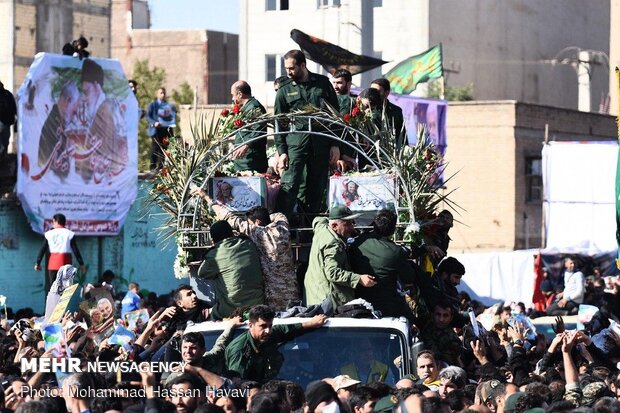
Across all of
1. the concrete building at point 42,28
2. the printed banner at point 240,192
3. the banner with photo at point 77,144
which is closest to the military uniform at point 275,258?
the printed banner at point 240,192

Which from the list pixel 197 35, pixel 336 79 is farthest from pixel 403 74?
pixel 197 35

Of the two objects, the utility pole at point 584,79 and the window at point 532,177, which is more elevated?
the utility pole at point 584,79

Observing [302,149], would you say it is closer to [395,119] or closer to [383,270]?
[395,119]

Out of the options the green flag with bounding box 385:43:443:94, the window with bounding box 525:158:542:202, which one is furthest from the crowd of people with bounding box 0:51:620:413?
the window with bounding box 525:158:542:202

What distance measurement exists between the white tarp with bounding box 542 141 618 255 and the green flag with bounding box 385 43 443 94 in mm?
5139

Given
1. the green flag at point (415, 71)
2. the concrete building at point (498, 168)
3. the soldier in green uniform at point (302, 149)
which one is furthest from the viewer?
the concrete building at point (498, 168)

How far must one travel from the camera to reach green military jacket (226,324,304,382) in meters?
10.8

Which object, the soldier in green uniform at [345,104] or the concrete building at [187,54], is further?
the concrete building at [187,54]

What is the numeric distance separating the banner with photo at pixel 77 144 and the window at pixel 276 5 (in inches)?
1256

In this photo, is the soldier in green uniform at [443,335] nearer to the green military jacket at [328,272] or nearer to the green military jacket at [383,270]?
the green military jacket at [383,270]

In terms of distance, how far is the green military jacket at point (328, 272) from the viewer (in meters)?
11.9

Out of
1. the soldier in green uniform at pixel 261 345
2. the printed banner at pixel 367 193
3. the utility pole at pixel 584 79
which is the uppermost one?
the utility pole at pixel 584 79

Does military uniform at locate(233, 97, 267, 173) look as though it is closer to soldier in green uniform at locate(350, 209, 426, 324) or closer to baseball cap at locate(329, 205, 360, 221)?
baseball cap at locate(329, 205, 360, 221)

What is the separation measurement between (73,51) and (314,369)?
47.2 feet
